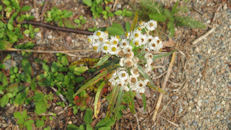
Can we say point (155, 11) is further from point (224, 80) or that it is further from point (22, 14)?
point (22, 14)

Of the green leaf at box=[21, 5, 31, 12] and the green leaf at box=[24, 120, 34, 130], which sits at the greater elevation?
the green leaf at box=[21, 5, 31, 12]

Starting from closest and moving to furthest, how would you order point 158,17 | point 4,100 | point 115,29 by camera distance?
point 4,100 < point 115,29 < point 158,17

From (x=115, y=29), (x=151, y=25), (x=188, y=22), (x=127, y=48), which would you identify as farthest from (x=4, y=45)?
(x=188, y=22)

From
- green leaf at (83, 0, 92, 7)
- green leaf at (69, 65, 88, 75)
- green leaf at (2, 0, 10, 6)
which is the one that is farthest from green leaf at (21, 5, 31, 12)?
green leaf at (69, 65, 88, 75)

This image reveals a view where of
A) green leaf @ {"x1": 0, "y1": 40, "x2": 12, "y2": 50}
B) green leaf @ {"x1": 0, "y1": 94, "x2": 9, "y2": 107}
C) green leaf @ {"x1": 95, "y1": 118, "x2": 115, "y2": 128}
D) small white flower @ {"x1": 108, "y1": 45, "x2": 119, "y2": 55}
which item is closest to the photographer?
small white flower @ {"x1": 108, "y1": 45, "x2": 119, "y2": 55}

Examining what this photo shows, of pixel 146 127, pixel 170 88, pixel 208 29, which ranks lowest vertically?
pixel 146 127

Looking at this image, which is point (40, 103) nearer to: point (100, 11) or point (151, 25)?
point (100, 11)

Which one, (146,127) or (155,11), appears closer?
(146,127)

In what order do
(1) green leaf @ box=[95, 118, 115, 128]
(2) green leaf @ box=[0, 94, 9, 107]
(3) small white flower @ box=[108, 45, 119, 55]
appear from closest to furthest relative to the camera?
(3) small white flower @ box=[108, 45, 119, 55], (1) green leaf @ box=[95, 118, 115, 128], (2) green leaf @ box=[0, 94, 9, 107]

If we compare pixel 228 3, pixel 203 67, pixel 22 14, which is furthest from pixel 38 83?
pixel 228 3

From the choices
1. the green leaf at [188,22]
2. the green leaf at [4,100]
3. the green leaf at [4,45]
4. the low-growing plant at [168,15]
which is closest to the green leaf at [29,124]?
the green leaf at [4,100]

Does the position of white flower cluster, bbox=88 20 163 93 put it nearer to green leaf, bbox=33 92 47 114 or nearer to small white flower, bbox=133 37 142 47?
small white flower, bbox=133 37 142 47
